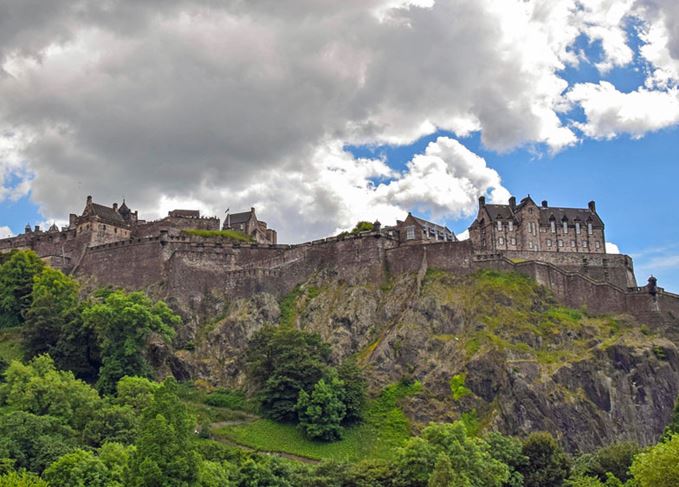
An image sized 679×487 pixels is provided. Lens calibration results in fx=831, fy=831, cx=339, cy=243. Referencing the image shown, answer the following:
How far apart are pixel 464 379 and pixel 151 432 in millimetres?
33062

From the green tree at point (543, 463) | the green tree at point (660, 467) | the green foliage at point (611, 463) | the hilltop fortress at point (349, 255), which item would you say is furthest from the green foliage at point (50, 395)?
the green tree at point (660, 467)

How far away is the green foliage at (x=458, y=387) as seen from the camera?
72000 millimetres

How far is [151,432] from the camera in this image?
158ft

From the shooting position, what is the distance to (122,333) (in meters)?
75.2

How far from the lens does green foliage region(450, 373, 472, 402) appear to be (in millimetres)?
72000

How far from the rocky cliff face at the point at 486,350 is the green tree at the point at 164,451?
88.0 ft

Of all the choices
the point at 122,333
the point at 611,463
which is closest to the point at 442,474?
the point at 611,463

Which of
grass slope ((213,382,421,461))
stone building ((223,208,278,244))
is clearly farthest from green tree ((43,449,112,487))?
stone building ((223,208,278,244))

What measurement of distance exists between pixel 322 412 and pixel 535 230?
1569 inches

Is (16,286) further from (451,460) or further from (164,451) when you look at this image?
(451,460)

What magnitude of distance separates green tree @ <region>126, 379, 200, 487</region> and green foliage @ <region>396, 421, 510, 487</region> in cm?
1480

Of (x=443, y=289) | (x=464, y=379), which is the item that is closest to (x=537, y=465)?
(x=464, y=379)

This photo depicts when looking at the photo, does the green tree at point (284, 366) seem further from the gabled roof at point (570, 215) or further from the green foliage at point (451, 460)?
the gabled roof at point (570, 215)

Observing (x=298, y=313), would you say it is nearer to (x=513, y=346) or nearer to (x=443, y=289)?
(x=443, y=289)
